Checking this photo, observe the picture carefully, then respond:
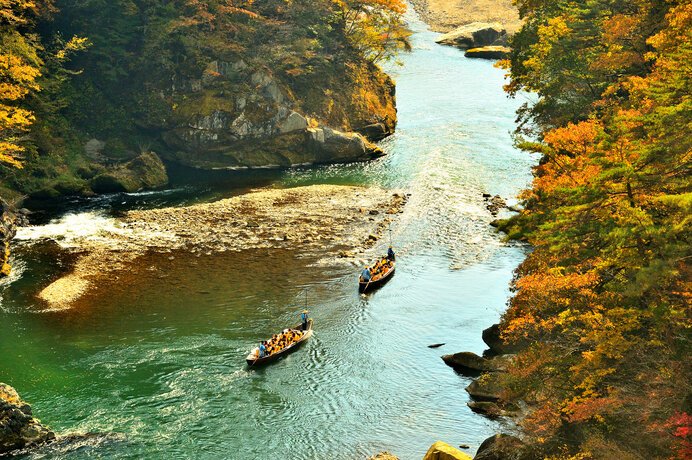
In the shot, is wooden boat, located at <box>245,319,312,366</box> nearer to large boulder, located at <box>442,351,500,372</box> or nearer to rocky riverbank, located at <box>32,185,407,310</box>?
large boulder, located at <box>442,351,500,372</box>

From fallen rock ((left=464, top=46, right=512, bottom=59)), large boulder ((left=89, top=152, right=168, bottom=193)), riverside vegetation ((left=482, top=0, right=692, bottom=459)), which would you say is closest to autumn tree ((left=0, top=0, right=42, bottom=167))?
large boulder ((left=89, top=152, right=168, bottom=193))

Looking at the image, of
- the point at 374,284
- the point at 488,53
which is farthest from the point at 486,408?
the point at 488,53

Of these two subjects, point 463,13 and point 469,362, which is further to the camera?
point 463,13

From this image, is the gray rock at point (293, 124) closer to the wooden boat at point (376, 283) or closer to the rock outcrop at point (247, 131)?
the rock outcrop at point (247, 131)

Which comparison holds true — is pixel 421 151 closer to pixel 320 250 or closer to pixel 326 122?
pixel 326 122

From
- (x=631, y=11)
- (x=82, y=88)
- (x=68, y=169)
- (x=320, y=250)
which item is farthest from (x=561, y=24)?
(x=82, y=88)

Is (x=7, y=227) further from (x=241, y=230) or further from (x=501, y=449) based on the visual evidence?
(x=501, y=449)

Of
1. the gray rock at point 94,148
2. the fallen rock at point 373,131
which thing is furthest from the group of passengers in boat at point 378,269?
the gray rock at point 94,148
